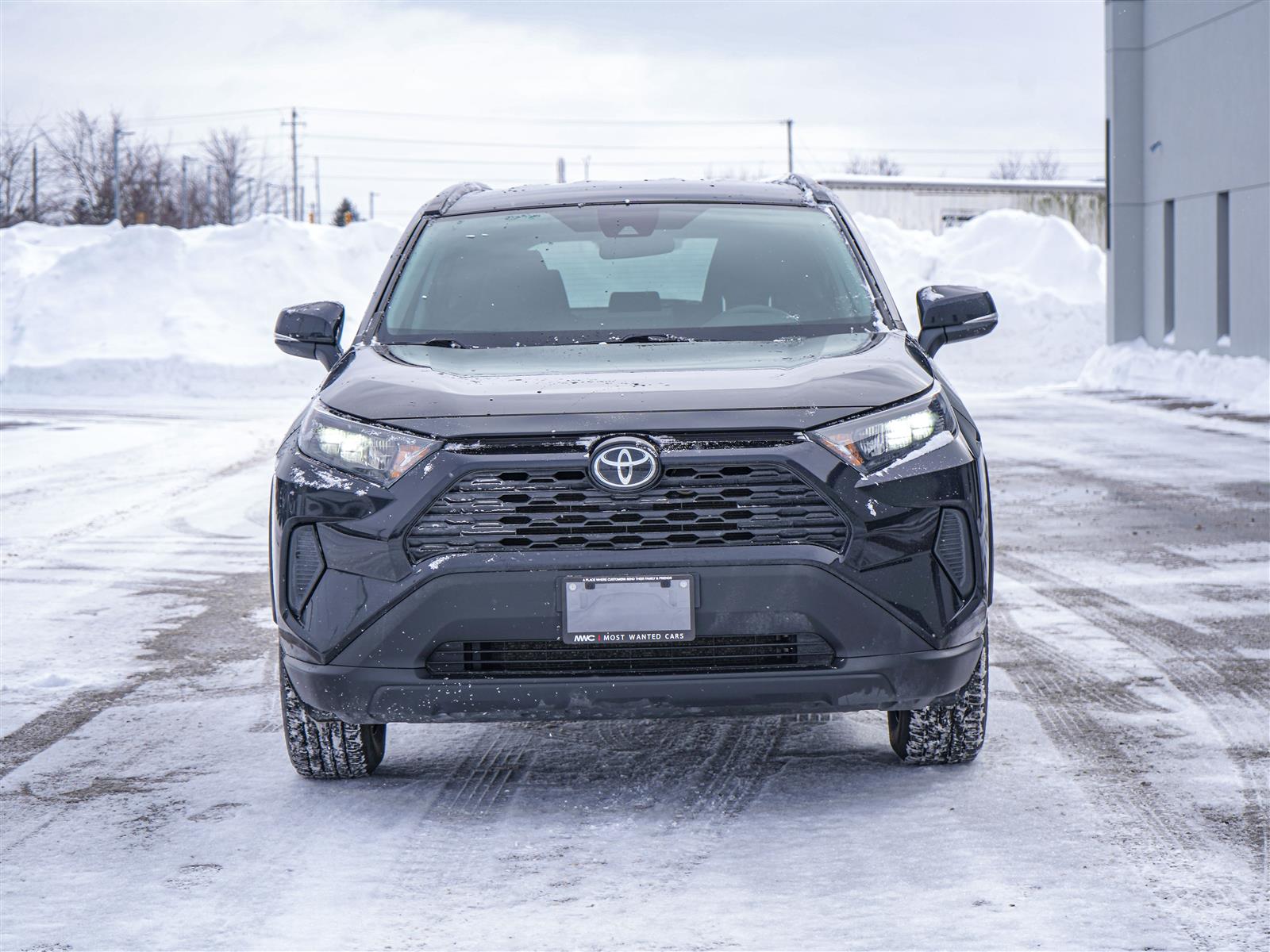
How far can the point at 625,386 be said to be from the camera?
3.93 meters

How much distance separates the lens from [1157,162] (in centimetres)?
2509

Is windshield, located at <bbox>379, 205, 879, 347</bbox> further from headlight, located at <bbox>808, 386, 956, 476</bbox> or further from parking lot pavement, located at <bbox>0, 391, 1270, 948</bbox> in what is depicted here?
parking lot pavement, located at <bbox>0, 391, 1270, 948</bbox>

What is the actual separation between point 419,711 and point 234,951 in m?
0.81

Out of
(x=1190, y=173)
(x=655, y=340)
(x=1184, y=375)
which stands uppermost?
(x=1190, y=173)

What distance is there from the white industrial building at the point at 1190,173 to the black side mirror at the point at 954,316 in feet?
57.6

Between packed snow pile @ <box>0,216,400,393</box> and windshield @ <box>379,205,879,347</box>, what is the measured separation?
19606 mm

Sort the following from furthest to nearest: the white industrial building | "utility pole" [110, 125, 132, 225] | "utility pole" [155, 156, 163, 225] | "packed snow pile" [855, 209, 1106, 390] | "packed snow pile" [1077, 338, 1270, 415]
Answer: "utility pole" [155, 156, 163, 225] < "utility pole" [110, 125, 132, 225] < "packed snow pile" [855, 209, 1106, 390] < the white industrial building < "packed snow pile" [1077, 338, 1270, 415]

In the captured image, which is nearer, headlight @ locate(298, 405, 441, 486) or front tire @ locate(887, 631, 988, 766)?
headlight @ locate(298, 405, 441, 486)

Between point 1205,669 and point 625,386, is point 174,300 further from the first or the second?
point 625,386

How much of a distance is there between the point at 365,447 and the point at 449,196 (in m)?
2.16

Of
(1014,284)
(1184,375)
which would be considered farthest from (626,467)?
(1014,284)

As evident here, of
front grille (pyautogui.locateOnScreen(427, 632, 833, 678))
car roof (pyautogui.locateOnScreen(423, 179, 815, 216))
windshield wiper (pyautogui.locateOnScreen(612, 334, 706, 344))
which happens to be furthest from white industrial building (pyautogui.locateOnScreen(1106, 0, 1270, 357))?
front grille (pyautogui.locateOnScreen(427, 632, 833, 678))

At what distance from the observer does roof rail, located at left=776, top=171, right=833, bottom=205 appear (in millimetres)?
5570

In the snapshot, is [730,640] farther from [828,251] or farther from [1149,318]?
[1149,318]
